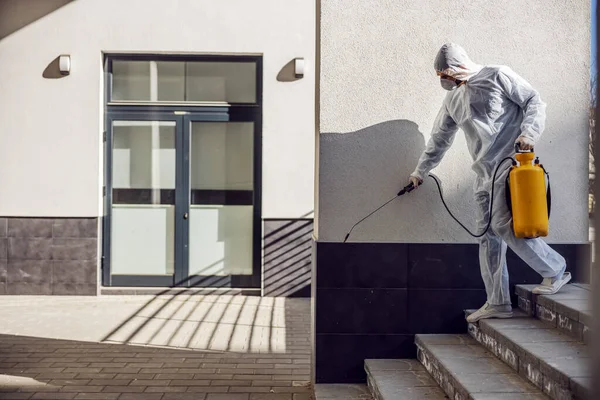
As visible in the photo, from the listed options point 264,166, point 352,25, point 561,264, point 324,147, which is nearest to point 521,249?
point 561,264

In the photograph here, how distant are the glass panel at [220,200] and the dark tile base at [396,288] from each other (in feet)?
13.2

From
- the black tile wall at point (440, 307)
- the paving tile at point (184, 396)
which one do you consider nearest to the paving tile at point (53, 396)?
the paving tile at point (184, 396)

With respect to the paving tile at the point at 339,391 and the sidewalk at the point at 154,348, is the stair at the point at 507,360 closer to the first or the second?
the paving tile at the point at 339,391

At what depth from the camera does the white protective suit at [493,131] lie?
3641 mm

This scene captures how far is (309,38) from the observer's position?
782cm

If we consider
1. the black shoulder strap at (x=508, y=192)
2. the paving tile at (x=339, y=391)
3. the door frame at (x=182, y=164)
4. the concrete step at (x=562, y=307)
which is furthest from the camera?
the door frame at (x=182, y=164)

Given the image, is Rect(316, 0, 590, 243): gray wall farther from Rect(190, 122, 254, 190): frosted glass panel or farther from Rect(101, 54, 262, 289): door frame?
Rect(190, 122, 254, 190): frosted glass panel

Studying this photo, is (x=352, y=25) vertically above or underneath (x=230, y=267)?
above

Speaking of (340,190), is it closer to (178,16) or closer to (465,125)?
(465,125)

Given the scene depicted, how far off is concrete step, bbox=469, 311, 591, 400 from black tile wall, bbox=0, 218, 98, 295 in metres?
5.18

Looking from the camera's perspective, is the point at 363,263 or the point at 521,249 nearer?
the point at 521,249

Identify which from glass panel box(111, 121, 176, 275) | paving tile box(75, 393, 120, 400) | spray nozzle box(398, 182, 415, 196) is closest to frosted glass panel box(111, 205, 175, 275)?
glass panel box(111, 121, 176, 275)

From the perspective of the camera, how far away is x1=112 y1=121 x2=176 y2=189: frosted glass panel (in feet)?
26.2

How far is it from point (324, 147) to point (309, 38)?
407 centimetres
